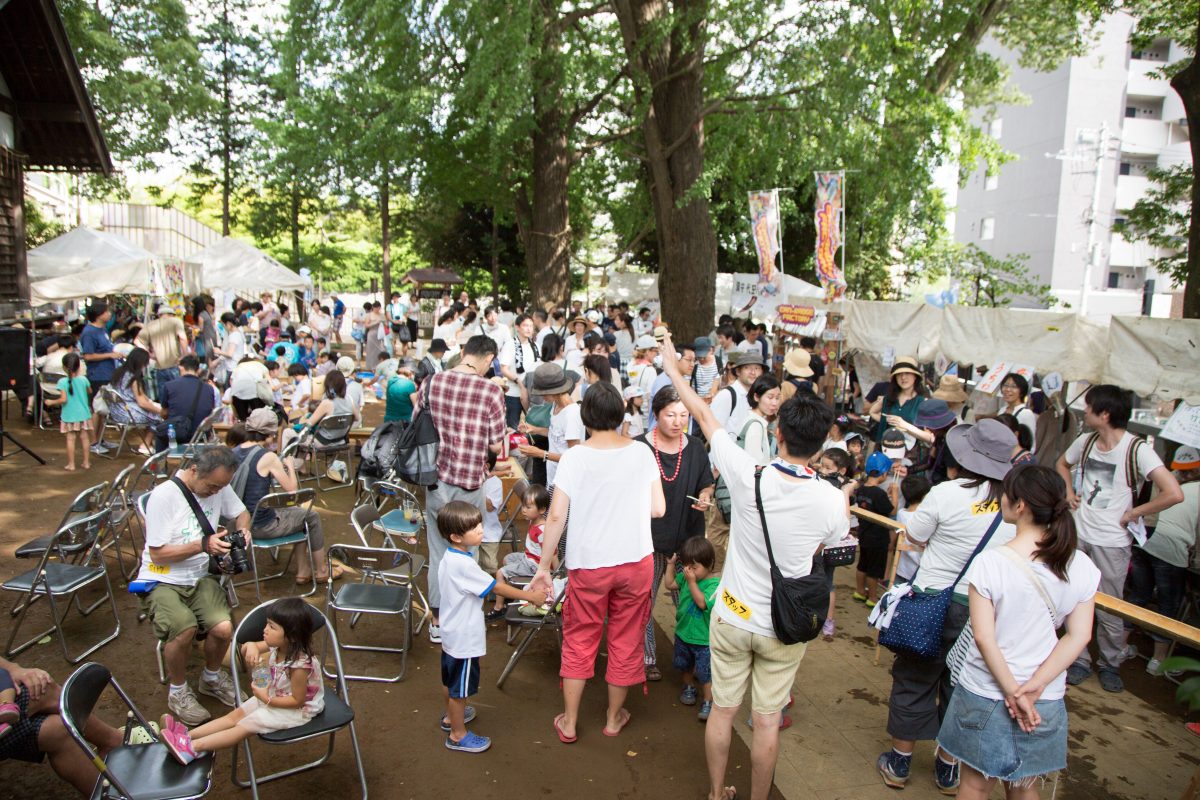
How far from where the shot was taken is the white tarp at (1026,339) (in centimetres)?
664

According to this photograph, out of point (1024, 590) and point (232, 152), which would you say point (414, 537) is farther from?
point (232, 152)

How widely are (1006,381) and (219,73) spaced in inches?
1107

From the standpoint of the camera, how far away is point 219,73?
26.2m

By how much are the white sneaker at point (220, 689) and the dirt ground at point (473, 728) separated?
44 mm

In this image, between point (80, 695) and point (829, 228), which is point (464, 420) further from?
point (829, 228)

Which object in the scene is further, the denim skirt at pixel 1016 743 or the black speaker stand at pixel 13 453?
the black speaker stand at pixel 13 453

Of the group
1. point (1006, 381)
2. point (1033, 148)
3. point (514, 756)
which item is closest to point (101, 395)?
point (514, 756)

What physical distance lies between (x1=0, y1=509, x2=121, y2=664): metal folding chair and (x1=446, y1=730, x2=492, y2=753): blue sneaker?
2.39 meters

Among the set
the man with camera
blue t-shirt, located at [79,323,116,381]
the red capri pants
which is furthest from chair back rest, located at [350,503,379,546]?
blue t-shirt, located at [79,323,116,381]

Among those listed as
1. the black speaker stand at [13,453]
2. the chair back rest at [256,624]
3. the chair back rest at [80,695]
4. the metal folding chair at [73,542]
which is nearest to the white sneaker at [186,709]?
the chair back rest at [256,624]

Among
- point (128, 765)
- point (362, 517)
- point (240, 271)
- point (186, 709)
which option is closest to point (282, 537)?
point (362, 517)

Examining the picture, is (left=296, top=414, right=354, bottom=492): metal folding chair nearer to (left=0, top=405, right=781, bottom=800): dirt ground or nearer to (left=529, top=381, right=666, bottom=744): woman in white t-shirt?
(left=0, top=405, right=781, bottom=800): dirt ground

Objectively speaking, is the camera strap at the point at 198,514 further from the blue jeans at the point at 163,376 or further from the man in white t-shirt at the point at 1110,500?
the blue jeans at the point at 163,376

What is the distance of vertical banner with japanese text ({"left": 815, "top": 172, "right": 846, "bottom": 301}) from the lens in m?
10.2
